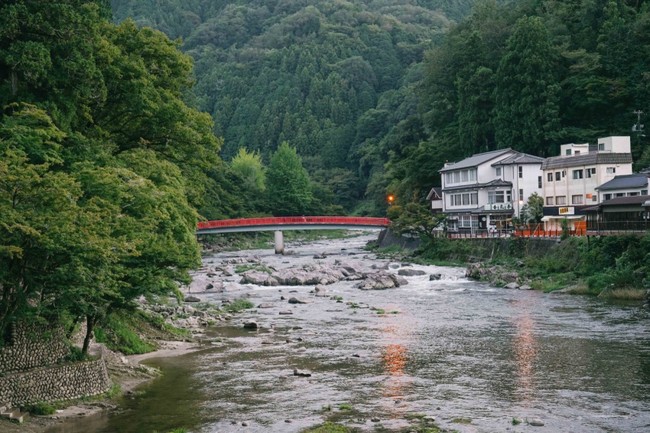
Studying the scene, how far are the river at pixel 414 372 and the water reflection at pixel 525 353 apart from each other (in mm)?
50

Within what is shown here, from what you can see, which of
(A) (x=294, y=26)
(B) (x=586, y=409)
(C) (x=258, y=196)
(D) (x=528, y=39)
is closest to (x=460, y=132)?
(D) (x=528, y=39)

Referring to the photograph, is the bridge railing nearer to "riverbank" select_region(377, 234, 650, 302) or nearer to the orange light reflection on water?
"riverbank" select_region(377, 234, 650, 302)

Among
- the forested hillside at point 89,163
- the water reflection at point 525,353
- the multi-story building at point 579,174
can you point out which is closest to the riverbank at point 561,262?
the multi-story building at point 579,174

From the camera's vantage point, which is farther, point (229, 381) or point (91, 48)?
point (91, 48)

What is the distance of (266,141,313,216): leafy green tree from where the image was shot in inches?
3514

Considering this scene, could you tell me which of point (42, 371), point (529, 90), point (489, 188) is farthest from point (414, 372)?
point (529, 90)

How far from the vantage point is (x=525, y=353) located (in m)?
22.5

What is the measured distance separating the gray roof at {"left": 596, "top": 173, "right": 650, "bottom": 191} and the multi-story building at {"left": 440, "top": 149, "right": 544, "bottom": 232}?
9620mm

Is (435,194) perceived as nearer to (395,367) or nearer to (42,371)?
(395,367)

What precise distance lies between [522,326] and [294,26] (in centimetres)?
16208

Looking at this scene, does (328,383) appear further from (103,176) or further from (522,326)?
(522,326)

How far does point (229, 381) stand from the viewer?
19578mm

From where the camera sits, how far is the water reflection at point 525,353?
59.5 feet

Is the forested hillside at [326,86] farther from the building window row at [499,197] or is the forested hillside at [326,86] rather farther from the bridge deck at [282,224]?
the building window row at [499,197]
